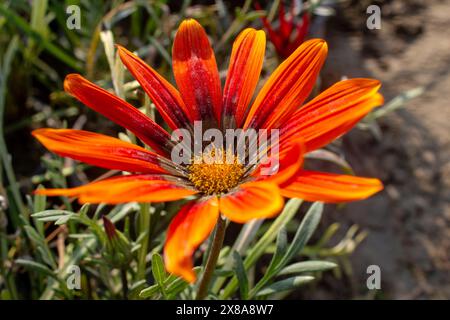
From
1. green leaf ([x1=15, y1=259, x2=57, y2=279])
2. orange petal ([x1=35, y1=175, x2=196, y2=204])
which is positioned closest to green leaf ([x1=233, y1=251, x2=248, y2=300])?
orange petal ([x1=35, y1=175, x2=196, y2=204])

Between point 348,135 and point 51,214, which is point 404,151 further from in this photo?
point 51,214

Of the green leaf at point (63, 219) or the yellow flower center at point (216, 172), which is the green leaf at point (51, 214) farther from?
the yellow flower center at point (216, 172)

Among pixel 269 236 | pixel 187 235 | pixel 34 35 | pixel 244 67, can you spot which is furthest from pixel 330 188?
pixel 34 35

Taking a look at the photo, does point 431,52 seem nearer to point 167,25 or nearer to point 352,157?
point 352,157

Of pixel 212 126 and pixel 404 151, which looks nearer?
pixel 212 126

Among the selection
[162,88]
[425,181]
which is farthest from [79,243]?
[425,181]

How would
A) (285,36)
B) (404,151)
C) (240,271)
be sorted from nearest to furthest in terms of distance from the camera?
1. (240,271)
2. (285,36)
3. (404,151)

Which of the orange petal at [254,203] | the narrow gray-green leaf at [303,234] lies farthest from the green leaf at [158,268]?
the narrow gray-green leaf at [303,234]
